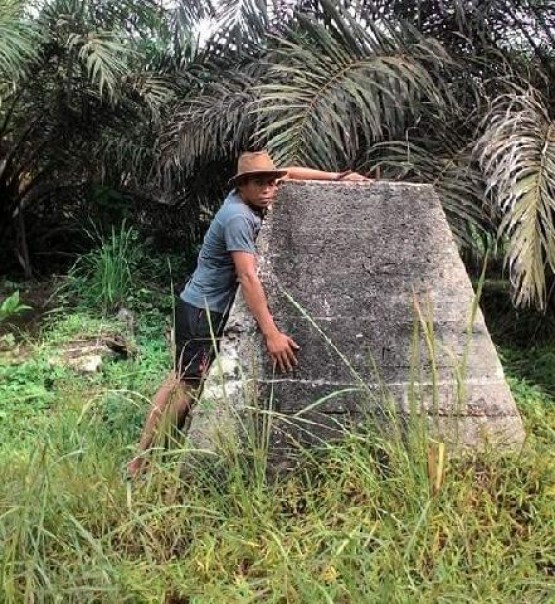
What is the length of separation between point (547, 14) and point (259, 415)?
3.98 meters

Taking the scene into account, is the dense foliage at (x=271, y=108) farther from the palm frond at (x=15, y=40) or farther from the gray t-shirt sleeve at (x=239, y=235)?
the gray t-shirt sleeve at (x=239, y=235)

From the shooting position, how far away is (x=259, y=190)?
10.2 ft

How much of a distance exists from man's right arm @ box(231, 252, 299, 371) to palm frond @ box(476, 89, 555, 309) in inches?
52.7

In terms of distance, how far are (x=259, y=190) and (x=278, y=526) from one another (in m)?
1.24

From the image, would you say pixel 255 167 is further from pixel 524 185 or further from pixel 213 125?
pixel 213 125

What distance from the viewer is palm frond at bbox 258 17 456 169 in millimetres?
4531

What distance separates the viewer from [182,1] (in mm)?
6578

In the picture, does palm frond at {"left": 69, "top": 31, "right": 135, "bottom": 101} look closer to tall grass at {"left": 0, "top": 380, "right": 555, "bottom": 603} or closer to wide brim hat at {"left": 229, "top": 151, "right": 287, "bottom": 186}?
wide brim hat at {"left": 229, "top": 151, "right": 287, "bottom": 186}

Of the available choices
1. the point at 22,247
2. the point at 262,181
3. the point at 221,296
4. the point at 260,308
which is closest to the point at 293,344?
→ the point at 260,308

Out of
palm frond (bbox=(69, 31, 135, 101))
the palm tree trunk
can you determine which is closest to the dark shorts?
palm frond (bbox=(69, 31, 135, 101))

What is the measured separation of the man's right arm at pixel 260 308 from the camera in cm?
295

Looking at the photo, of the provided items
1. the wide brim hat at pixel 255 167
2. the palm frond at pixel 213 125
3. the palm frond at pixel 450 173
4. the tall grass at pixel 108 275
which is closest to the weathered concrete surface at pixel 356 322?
the wide brim hat at pixel 255 167

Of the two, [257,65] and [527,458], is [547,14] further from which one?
[527,458]

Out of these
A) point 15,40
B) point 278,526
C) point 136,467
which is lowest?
point 278,526
